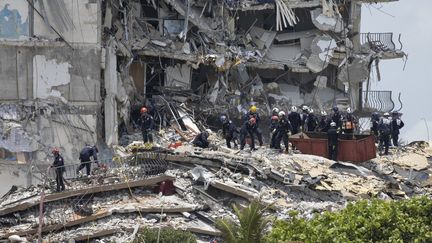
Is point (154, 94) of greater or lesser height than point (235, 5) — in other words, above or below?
below

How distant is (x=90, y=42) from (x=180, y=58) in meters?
5.48

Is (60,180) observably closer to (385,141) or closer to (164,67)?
(385,141)

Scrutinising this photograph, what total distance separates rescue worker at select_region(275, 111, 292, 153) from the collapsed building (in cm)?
121

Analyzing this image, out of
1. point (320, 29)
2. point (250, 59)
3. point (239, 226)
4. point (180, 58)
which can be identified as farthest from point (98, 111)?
point (239, 226)

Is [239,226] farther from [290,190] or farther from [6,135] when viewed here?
[6,135]

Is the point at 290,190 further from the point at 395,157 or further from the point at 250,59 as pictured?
the point at 250,59

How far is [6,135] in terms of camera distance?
38.8m

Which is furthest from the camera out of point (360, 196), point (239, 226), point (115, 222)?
point (360, 196)

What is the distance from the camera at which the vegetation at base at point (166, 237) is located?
88.9 ft

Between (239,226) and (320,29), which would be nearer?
(239,226)

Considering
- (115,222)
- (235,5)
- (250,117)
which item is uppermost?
(235,5)

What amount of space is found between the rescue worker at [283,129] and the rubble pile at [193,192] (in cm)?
52

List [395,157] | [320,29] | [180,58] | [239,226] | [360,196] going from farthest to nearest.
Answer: [320,29], [180,58], [395,157], [360,196], [239,226]

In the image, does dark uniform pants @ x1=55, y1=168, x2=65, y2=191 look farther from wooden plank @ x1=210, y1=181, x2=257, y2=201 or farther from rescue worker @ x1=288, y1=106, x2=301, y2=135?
rescue worker @ x1=288, y1=106, x2=301, y2=135
